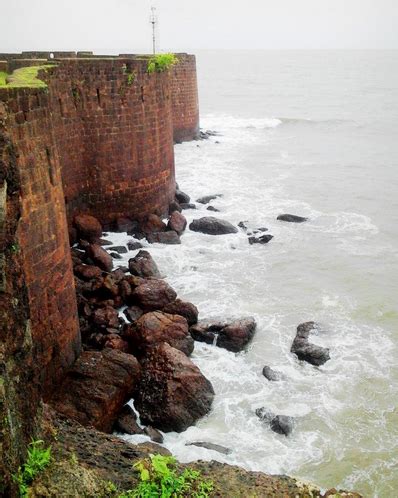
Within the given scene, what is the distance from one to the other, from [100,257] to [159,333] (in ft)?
10.5

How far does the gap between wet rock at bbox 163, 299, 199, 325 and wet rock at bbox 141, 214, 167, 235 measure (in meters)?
4.37

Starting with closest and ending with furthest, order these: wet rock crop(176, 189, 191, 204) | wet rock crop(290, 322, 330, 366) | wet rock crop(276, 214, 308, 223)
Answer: wet rock crop(290, 322, 330, 366), wet rock crop(276, 214, 308, 223), wet rock crop(176, 189, 191, 204)

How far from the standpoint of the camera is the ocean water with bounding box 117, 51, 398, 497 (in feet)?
21.2

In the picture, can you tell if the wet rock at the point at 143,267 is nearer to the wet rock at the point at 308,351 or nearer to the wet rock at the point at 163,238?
the wet rock at the point at 163,238

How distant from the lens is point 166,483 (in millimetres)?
3594

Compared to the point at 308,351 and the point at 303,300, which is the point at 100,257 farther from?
the point at 308,351

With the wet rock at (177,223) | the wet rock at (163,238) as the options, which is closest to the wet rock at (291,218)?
the wet rock at (177,223)

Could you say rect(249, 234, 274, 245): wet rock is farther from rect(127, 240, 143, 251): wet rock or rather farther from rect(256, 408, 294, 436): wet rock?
rect(256, 408, 294, 436): wet rock

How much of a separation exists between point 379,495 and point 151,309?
4.70 meters

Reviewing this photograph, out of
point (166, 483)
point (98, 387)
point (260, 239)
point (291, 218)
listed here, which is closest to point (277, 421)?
point (98, 387)

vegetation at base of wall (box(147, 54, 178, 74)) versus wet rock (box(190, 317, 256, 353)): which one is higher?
vegetation at base of wall (box(147, 54, 178, 74))

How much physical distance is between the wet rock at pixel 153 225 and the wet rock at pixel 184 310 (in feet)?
14.3

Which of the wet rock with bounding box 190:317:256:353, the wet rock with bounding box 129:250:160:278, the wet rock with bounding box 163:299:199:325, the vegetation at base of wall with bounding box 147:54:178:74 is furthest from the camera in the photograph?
the vegetation at base of wall with bounding box 147:54:178:74

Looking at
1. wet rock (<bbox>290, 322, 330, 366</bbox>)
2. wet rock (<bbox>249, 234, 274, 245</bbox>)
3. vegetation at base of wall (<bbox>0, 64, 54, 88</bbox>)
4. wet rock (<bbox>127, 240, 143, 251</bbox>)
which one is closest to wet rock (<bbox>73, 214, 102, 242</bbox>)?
wet rock (<bbox>127, 240, 143, 251</bbox>)
